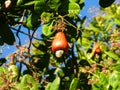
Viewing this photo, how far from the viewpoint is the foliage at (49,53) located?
230 centimetres

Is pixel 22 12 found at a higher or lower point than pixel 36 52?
higher

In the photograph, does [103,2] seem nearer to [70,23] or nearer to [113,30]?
[70,23]

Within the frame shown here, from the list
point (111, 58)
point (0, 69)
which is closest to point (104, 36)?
point (111, 58)

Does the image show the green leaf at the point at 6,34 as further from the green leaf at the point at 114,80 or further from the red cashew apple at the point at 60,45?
the green leaf at the point at 114,80

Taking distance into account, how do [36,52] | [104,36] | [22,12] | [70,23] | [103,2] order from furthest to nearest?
[104,36]
[36,52]
[22,12]
[70,23]
[103,2]

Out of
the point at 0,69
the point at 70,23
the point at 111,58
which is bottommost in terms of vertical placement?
the point at 111,58

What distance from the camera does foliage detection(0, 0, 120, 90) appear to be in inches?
90.5

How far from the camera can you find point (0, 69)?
252 centimetres

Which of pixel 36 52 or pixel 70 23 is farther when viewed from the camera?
pixel 36 52

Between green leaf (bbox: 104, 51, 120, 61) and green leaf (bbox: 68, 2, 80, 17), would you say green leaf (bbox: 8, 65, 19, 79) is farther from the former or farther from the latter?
green leaf (bbox: 104, 51, 120, 61)

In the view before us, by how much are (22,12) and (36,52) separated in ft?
1.97

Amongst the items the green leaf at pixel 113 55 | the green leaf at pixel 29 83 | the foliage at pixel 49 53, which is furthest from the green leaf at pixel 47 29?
the green leaf at pixel 113 55

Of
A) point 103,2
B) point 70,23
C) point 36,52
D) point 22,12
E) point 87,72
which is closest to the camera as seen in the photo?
point 103,2

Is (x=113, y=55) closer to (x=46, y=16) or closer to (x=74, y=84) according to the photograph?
(x=74, y=84)
